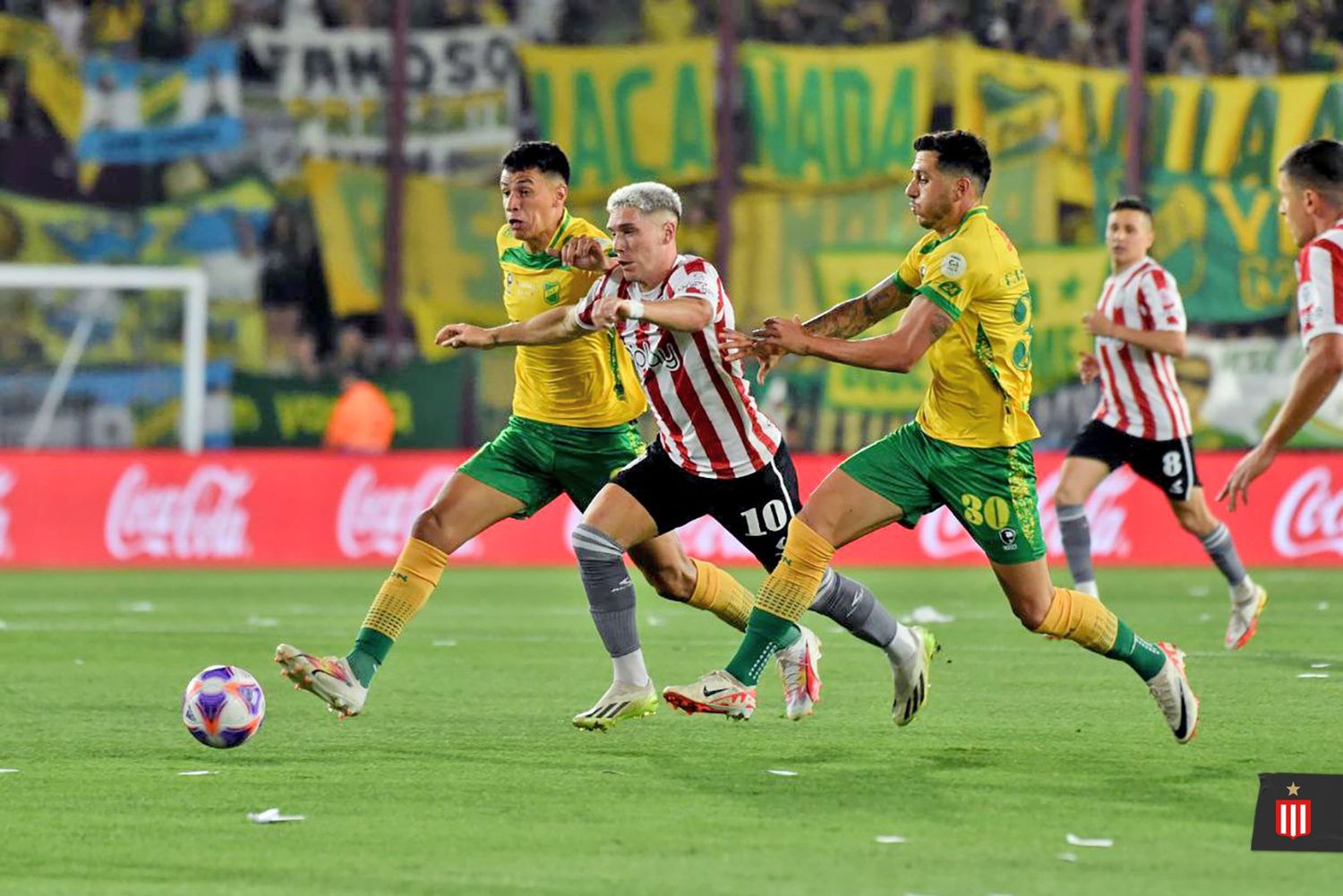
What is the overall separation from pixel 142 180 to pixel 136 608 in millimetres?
10767

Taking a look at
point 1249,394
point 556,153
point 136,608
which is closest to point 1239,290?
point 1249,394

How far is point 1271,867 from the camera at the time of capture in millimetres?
5254

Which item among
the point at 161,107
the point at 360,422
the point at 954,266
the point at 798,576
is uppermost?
the point at 161,107

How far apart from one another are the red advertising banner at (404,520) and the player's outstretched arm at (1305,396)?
1015 centimetres

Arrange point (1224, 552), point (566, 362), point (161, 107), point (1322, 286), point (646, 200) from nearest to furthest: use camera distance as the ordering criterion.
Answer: point (1322, 286) → point (646, 200) → point (566, 362) → point (1224, 552) → point (161, 107)

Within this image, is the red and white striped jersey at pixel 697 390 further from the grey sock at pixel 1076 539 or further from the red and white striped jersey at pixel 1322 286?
the grey sock at pixel 1076 539

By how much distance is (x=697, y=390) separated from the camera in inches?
304

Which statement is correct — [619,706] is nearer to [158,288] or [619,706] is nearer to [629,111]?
[158,288]

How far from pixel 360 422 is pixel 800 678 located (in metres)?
13.7

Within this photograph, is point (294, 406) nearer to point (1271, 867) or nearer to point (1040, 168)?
point (1040, 168)

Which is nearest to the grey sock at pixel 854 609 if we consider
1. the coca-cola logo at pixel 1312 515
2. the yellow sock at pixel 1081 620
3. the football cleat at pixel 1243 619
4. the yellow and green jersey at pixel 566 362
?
the yellow sock at pixel 1081 620

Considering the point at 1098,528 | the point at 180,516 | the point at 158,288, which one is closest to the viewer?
the point at 180,516

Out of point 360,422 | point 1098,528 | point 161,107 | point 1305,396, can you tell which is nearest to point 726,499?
point 1305,396

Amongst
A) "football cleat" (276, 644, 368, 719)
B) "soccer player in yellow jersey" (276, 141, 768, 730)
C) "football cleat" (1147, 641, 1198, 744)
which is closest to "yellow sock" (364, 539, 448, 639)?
"soccer player in yellow jersey" (276, 141, 768, 730)
